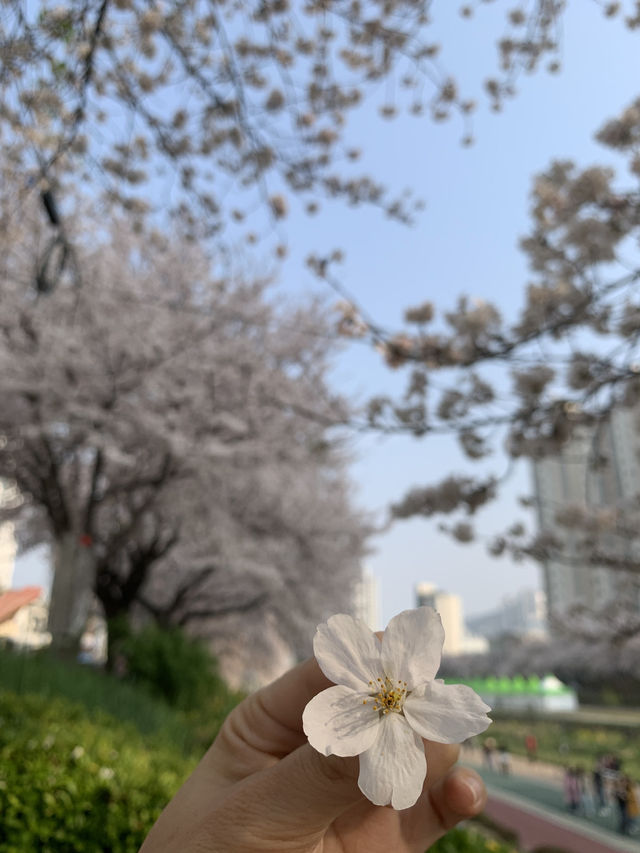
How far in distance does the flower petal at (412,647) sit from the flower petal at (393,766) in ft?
0.13

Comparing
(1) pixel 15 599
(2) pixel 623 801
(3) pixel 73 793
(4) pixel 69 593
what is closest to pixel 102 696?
(3) pixel 73 793

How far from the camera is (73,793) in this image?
178 centimetres

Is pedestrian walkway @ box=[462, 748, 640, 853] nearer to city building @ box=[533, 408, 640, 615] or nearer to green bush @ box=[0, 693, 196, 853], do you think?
city building @ box=[533, 408, 640, 615]

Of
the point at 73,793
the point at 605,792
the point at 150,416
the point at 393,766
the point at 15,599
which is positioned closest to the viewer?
the point at 393,766

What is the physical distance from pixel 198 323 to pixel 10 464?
3.64m

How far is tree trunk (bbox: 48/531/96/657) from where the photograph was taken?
24.5ft

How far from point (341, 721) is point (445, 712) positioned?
3.7 inches

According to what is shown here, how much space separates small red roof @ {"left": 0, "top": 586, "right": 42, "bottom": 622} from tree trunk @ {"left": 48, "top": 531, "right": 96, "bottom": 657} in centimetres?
767

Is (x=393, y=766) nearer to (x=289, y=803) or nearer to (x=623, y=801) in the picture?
(x=289, y=803)

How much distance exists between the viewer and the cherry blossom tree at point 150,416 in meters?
7.49

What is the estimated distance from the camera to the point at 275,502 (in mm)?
10375

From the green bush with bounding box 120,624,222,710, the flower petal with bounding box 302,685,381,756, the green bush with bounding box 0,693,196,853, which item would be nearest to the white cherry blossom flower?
the flower petal with bounding box 302,685,381,756

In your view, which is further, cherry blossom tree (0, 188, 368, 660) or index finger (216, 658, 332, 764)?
cherry blossom tree (0, 188, 368, 660)

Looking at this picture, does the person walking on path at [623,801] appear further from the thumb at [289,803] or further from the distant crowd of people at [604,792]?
the thumb at [289,803]
